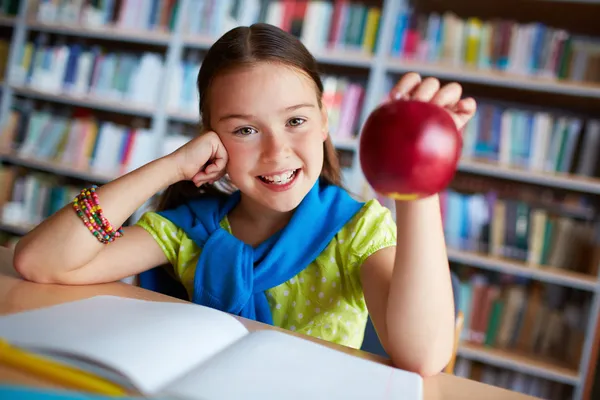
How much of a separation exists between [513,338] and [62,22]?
2.83 m

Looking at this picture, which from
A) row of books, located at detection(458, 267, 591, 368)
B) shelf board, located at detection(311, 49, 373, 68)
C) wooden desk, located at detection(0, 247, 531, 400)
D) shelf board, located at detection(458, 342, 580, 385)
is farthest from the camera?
shelf board, located at detection(311, 49, 373, 68)

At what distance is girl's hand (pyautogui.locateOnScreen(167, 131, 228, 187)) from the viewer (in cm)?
94

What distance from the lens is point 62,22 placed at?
276 cm

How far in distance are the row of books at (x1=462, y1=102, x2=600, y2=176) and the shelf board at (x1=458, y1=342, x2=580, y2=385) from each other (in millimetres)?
785

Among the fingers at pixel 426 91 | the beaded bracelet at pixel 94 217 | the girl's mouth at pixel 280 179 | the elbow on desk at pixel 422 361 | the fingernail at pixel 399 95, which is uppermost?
the fingers at pixel 426 91

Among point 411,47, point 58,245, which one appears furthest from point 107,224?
point 411,47

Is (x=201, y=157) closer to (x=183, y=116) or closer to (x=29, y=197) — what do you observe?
(x=183, y=116)

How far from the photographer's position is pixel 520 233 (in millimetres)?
2066

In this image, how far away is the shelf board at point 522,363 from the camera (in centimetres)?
195

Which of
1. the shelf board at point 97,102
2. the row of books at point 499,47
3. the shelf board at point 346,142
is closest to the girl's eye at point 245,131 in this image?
the shelf board at point 346,142

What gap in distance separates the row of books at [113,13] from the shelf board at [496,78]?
1.24 m

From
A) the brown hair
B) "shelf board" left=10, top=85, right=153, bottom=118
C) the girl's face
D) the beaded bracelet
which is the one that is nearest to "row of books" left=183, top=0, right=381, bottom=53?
"shelf board" left=10, top=85, right=153, bottom=118

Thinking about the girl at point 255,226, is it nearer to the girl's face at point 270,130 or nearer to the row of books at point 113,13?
the girl's face at point 270,130

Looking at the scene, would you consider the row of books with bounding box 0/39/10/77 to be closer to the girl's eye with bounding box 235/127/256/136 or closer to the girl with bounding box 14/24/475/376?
the girl with bounding box 14/24/475/376
